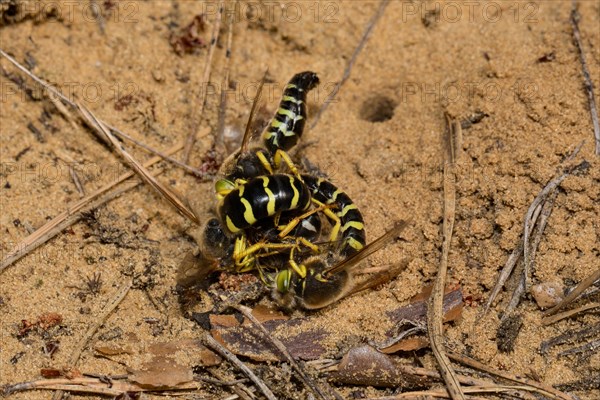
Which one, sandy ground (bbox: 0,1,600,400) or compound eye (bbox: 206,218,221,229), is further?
compound eye (bbox: 206,218,221,229)

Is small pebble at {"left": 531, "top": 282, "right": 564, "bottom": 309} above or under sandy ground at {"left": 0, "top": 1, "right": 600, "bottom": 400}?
under

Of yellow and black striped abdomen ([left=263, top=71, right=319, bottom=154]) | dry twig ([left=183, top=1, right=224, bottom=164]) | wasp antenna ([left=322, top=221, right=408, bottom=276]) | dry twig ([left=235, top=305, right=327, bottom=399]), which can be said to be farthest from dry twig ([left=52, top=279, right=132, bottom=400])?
yellow and black striped abdomen ([left=263, top=71, right=319, bottom=154])

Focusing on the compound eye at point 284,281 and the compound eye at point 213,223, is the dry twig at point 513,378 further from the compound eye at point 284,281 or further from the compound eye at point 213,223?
the compound eye at point 213,223

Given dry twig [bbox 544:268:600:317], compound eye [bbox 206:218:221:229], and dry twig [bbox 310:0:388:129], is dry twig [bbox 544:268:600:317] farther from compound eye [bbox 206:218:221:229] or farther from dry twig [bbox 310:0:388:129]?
dry twig [bbox 310:0:388:129]

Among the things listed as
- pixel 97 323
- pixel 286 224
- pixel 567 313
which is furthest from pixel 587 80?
pixel 97 323

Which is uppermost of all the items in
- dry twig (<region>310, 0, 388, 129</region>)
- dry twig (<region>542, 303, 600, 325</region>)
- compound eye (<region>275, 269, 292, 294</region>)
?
dry twig (<region>310, 0, 388, 129</region>)

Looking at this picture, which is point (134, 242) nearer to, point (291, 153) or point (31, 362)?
point (31, 362)

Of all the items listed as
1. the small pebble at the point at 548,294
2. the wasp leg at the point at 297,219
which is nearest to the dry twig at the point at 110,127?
the wasp leg at the point at 297,219
